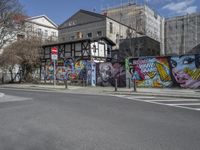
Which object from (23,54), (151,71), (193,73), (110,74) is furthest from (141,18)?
(193,73)

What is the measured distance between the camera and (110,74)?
21.0m

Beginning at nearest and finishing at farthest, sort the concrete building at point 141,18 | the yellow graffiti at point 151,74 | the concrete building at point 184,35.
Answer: the yellow graffiti at point 151,74, the concrete building at point 184,35, the concrete building at point 141,18

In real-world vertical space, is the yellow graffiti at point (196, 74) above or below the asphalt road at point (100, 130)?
above

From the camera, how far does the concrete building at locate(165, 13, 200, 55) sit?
47.9 meters

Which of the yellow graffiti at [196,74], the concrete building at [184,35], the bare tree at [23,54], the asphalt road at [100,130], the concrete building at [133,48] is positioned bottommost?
the asphalt road at [100,130]

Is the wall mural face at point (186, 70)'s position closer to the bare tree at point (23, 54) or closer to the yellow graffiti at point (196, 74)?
the yellow graffiti at point (196, 74)

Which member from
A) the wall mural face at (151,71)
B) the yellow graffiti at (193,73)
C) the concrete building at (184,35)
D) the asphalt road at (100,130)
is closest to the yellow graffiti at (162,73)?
the wall mural face at (151,71)

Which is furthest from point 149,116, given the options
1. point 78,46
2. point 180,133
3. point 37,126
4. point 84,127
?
point 78,46

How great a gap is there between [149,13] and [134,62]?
35736 mm

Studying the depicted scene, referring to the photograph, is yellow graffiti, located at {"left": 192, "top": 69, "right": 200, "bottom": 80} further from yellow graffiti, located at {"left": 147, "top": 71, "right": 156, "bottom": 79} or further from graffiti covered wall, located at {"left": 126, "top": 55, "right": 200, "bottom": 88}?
yellow graffiti, located at {"left": 147, "top": 71, "right": 156, "bottom": 79}

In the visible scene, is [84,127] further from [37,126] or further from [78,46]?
[78,46]

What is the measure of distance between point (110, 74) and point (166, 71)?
5.48 m

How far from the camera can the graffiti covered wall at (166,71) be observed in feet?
55.1

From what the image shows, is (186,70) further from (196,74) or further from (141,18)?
(141,18)
